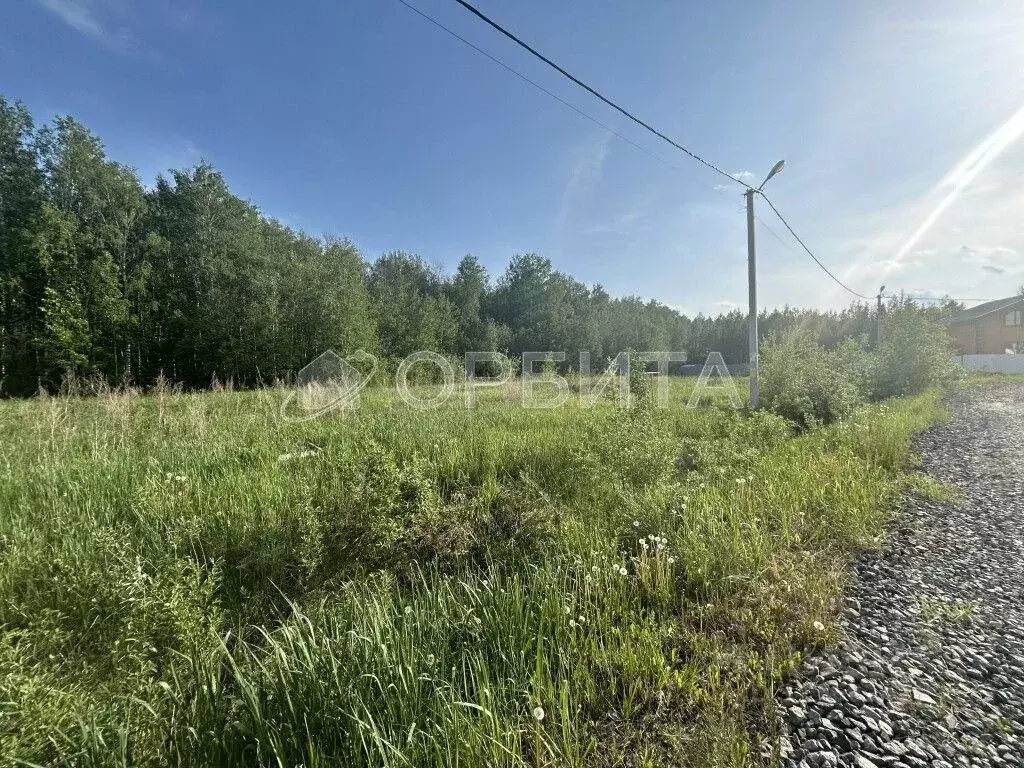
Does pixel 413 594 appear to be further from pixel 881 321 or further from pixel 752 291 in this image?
pixel 881 321

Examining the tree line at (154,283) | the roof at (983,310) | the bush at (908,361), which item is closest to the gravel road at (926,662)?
the bush at (908,361)

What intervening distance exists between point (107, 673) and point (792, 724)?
333 centimetres

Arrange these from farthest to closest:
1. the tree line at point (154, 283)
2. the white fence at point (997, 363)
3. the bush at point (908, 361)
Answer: the white fence at point (997, 363) < the tree line at point (154, 283) < the bush at point (908, 361)

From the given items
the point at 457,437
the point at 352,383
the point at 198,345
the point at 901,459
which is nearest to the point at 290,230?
the point at 198,345

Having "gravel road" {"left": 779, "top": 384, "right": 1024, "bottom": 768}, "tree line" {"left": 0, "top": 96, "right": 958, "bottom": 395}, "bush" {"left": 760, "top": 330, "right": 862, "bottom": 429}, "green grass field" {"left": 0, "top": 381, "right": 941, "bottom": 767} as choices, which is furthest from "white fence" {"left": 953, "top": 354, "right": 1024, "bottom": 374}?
"green grass field" {"left": 0, "top": 381, "right": 941, "bottom": 767}

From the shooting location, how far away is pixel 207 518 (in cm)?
342

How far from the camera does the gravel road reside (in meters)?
1.49

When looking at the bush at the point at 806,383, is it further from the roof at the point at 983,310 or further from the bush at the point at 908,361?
the roof at the point at 983,310

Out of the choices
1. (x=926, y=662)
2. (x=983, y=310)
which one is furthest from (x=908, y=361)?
(x=983, y=310)

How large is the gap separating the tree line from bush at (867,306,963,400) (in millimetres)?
1808

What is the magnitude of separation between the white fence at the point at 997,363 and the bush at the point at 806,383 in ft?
67.6

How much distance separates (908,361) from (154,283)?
3413 centimetres

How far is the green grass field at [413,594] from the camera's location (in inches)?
59.4

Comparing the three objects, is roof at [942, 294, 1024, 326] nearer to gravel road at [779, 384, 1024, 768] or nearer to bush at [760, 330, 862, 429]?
bush at [760, 330, 862, 429]
